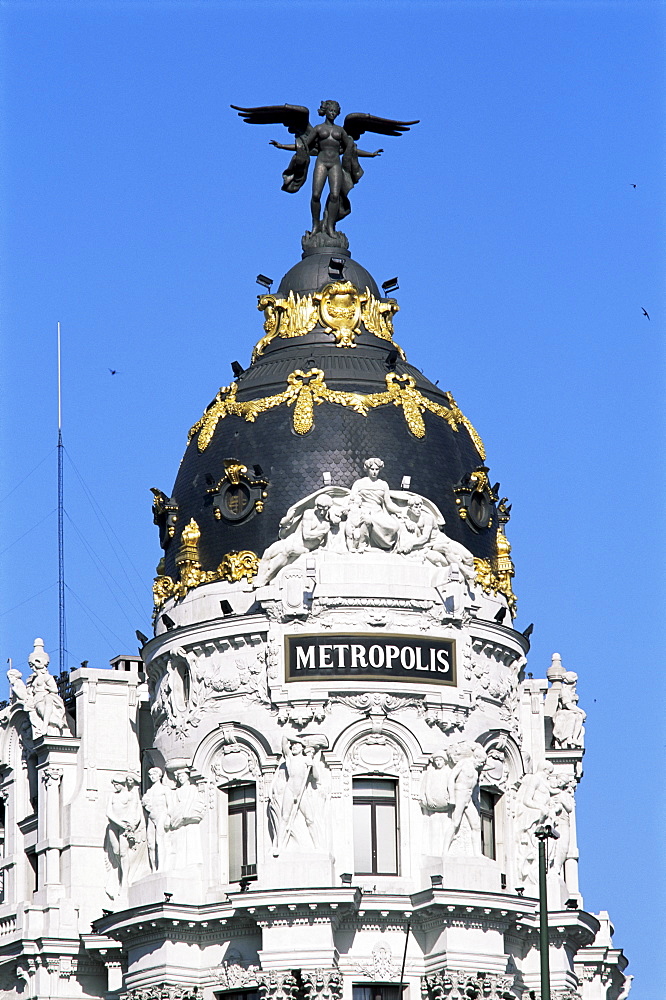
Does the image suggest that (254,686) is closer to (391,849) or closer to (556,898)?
(391,849)

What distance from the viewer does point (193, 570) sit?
3221 inches

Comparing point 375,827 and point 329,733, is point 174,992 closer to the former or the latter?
point 375,827

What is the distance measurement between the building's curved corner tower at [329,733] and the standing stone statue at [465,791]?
0.23ft

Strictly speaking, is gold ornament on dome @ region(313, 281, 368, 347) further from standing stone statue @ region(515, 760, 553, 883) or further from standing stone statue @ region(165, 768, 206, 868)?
standing stone statue @ region(165, 768, 206, 868)

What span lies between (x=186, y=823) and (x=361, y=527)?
10345mm

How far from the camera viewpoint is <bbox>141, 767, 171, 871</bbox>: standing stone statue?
259 ft

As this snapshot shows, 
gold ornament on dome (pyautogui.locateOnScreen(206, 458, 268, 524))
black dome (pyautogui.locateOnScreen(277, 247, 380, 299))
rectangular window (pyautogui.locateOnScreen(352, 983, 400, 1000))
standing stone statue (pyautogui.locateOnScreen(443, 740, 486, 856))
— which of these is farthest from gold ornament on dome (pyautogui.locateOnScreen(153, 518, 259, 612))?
rectangular window (pyautogui.locateOnScreen(352, 983, 400, 1000))

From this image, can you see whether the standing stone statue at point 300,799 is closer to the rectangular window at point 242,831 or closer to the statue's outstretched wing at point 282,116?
the rectangular window at point 242,831

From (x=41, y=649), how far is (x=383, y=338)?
15099 millimetres

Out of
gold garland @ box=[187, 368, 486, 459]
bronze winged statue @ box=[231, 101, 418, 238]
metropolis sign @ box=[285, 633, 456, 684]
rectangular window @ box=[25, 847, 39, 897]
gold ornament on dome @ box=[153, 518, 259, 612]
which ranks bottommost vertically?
rectangular window @ box=[25, 847, 39, 897]

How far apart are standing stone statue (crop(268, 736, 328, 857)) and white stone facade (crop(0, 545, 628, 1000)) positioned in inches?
2.3

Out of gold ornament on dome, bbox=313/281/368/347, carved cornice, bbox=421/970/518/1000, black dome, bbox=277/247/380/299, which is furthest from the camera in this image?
black dome, bbox=277/247/380/299

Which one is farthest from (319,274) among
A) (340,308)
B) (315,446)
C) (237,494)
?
(237,494)

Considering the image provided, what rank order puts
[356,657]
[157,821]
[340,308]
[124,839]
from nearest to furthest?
1. [356,657]
2. [157,821]
3. [124,839]
4. [340,308]
